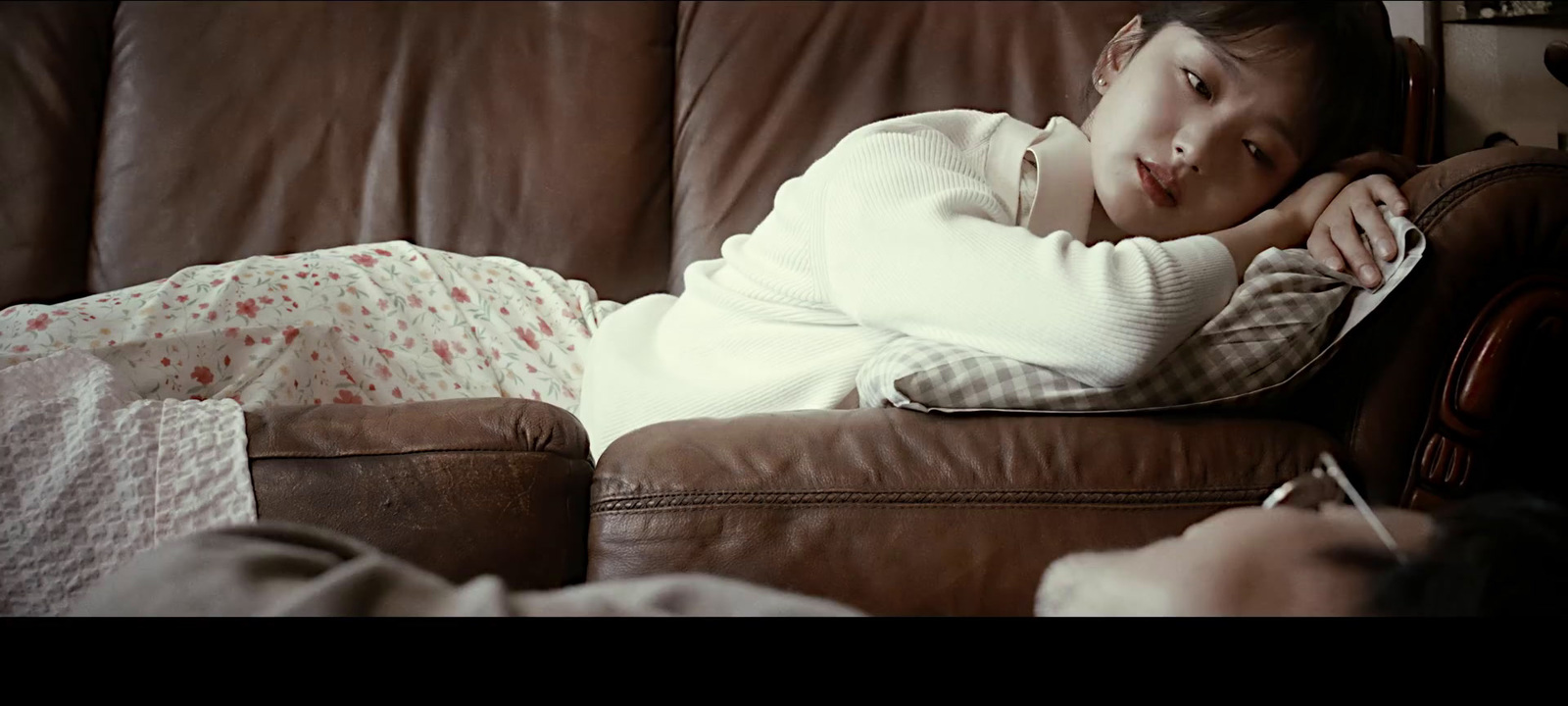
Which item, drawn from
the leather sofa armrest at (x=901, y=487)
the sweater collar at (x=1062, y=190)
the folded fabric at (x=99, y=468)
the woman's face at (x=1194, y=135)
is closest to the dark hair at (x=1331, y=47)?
the woman's face at (x=1194, y=135)

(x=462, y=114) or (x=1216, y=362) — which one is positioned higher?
(x=462, y=114)

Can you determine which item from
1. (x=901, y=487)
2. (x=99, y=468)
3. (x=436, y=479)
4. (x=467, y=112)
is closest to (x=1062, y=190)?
(x=901, y=487)

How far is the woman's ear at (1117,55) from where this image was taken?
84 cm

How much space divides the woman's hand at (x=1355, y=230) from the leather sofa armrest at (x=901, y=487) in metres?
0.13

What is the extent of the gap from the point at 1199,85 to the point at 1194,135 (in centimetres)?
3

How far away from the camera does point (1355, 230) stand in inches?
29.1

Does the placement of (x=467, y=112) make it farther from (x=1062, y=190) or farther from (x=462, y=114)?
(x=1062, y=190)

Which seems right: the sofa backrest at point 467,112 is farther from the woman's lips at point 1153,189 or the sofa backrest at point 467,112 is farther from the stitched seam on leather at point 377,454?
the stitched seam on leather at point 377,454

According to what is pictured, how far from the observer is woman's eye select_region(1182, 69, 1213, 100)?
0.71 m

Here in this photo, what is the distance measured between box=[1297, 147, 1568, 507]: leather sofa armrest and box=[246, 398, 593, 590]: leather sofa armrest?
1.51 feet

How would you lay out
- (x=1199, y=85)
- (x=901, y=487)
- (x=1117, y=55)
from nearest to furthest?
(x=901, y=487), (x=1199, y=85), (x=1117, y=55)

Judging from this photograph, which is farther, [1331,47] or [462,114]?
[462,114]

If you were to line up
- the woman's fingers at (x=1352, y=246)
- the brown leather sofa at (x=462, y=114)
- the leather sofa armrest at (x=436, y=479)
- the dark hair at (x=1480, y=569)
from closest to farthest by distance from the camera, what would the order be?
the dark hair at (x=1480, y=569), the leather sofa armrest at (x=436, y=479), the woman's fingers at (x=1352, y=246), the brown leather sofa at (x=462, y=114)

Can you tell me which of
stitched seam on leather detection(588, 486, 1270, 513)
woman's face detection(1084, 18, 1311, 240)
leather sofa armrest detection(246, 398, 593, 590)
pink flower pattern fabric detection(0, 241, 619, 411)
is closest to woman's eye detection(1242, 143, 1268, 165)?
woman's face detection(1084, 18, 1311, 240)
